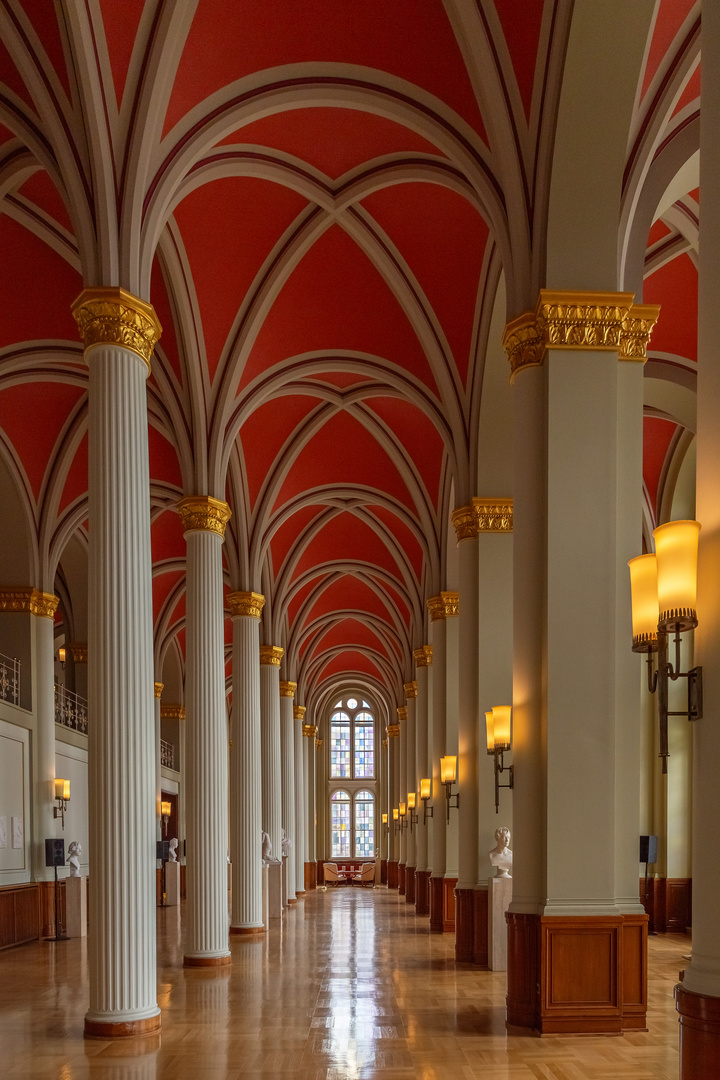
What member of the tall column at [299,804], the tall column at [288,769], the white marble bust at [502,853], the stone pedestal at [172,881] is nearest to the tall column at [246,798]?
the white marble bust at [502,853]

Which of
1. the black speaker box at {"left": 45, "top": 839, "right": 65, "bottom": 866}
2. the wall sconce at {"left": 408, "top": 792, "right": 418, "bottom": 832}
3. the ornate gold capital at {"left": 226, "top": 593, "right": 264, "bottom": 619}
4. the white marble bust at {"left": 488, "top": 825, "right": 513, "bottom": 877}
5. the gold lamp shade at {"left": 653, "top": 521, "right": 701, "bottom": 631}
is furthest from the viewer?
the wall sconce at {"left": 408, "top": 792, "right": 418, "bottom": 832}

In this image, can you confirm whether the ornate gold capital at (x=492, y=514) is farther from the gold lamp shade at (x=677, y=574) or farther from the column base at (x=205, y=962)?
the gold lamp shade at (x=677, y=574)

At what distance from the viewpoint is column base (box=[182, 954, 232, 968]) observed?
45.6 feet

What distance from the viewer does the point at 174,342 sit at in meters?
15.0

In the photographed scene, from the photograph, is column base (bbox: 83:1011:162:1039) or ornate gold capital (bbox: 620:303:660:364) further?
ornate gold capital (bbox: 620:303:660:364)

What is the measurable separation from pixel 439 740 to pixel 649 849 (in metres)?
3.92

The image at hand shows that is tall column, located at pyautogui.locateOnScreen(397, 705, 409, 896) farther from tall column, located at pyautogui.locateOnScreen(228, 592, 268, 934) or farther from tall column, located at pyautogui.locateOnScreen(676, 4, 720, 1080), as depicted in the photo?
tall column, located at pyautogui.locateOnScreen(676, 4, 720, 1080)

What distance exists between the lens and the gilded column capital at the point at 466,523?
14.7m

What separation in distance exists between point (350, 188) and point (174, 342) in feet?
11.4

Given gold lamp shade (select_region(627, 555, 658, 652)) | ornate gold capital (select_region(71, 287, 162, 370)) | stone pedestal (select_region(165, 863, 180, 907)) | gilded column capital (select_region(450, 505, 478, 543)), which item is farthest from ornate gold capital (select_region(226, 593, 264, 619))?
stone pedestal (select_region(165, 863, 180, 907))

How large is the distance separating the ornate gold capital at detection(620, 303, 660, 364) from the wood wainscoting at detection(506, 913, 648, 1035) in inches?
190

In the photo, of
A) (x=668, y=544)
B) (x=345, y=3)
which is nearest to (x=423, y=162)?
(x=345, y=3)

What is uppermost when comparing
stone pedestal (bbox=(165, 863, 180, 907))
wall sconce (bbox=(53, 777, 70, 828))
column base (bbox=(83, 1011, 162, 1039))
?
column base (bbox=(83, 1011, 162, 1039))

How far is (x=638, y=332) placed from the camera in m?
9.88
